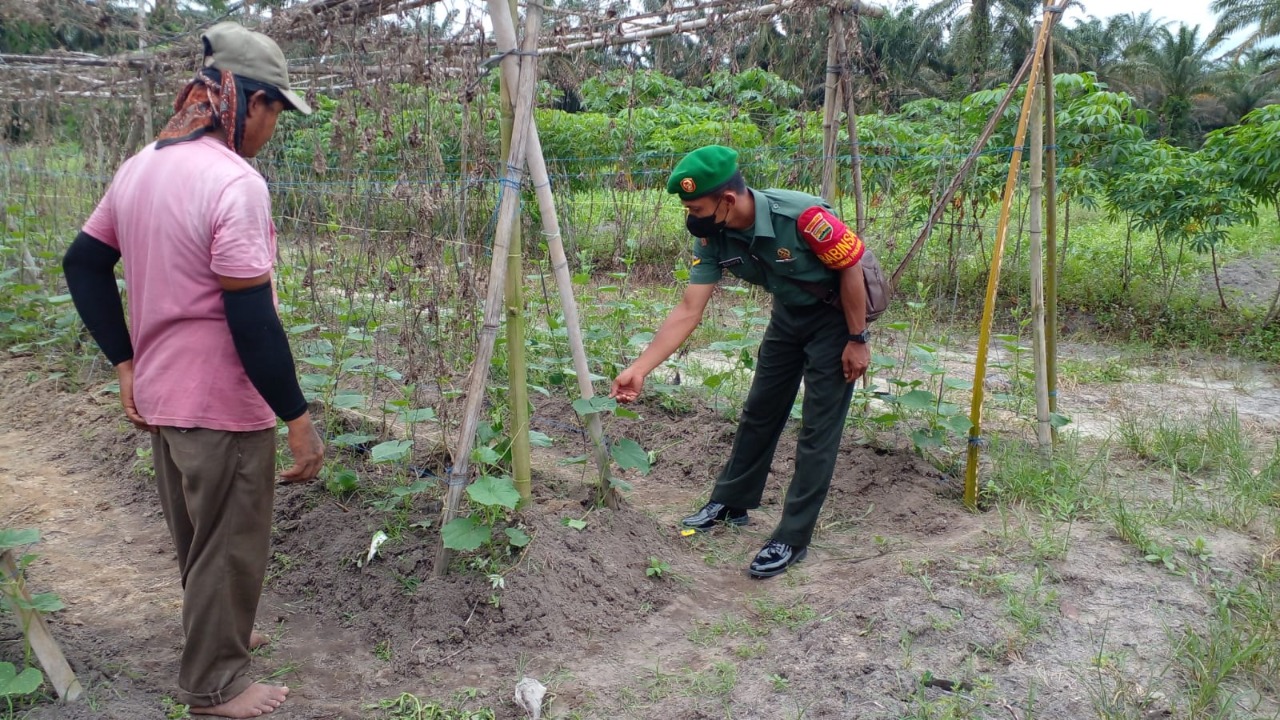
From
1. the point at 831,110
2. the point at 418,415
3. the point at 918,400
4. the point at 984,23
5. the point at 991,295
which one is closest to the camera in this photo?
the point at 418,415

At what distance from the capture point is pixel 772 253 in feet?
10.2

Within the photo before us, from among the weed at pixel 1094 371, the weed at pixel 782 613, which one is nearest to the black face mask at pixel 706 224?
the weed at pixel 782 613

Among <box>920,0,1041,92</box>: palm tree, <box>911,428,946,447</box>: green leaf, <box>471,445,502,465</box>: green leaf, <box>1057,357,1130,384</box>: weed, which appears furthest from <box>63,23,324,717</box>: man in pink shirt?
<box>920,0,1041,92</box>: palm tree

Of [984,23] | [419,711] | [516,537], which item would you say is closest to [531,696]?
[419,711]

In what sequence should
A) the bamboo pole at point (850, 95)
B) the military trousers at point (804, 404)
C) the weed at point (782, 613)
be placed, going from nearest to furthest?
the weed at point (782, 613) < the military trousers at point (804, 404) < the bamboo pole at point (850, 95)

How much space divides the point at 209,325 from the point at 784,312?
2.13 meters

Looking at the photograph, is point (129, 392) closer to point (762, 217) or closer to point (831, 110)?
point (762, 217)

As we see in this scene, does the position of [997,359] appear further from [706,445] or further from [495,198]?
[495,198]

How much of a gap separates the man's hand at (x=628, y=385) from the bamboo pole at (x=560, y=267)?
0.13 m

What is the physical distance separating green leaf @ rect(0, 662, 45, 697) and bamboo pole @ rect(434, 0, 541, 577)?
1135mm

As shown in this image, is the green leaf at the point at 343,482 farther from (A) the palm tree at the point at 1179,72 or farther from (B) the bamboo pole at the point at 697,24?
(A) the palm tree at the point at 1179,72

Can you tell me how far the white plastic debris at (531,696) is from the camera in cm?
240

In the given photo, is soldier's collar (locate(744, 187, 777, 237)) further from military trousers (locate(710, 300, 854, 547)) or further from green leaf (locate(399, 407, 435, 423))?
green leaf (locate(399, 407, 435, 423))

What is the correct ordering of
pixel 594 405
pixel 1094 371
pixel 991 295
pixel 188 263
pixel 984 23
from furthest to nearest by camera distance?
pixel 984 23 → pixel 1094 371 → pixel 991 295 → pixel 594 405 → pixel 188 263
